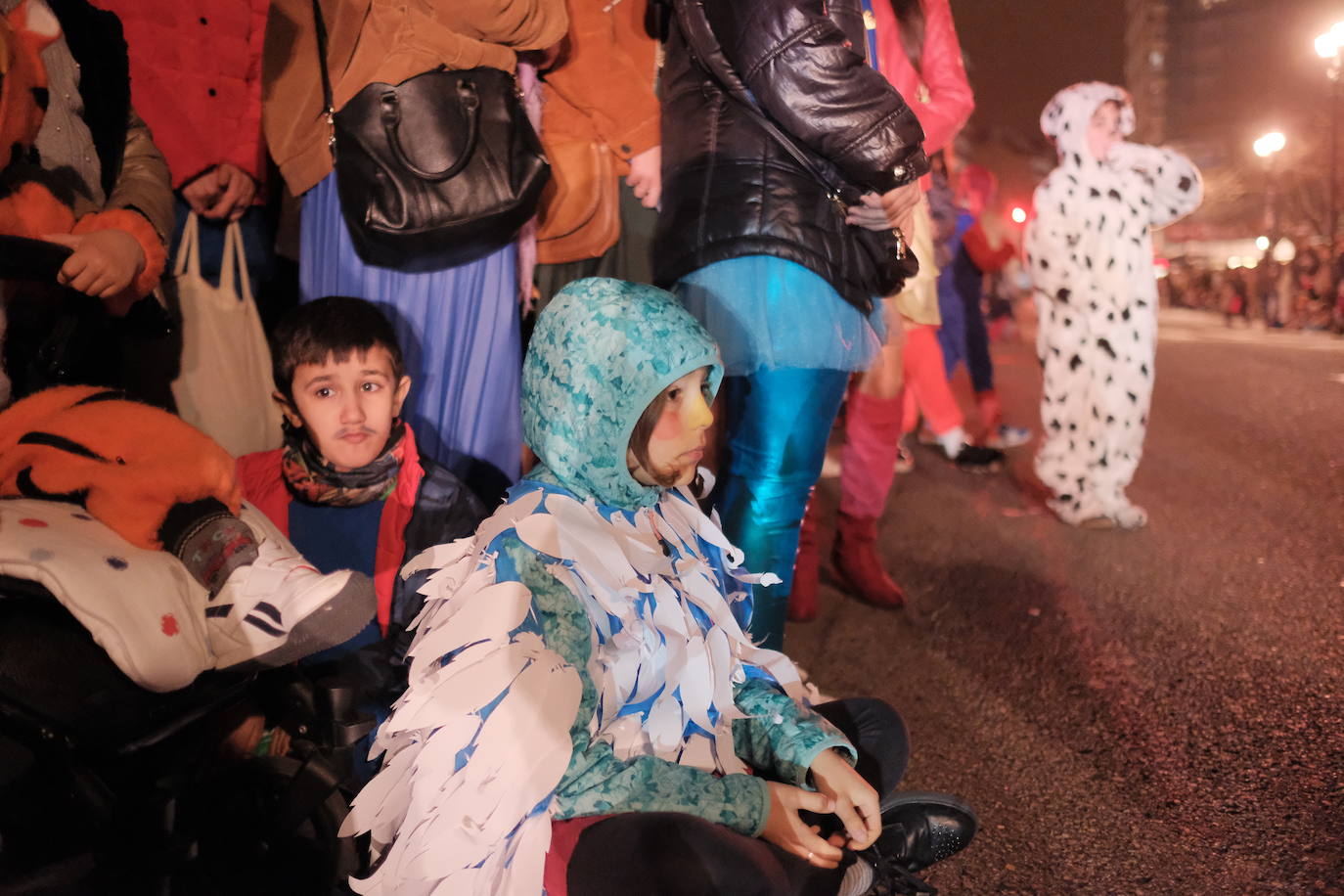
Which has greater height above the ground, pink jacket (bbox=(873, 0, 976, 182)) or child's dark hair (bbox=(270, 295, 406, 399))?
pink jacket (bbox=(873, 0, 976, 182))

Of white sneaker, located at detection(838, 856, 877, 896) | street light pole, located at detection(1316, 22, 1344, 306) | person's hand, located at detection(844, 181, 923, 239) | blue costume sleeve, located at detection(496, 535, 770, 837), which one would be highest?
street light pole, located at detection(1316, 22, 1344, 306)

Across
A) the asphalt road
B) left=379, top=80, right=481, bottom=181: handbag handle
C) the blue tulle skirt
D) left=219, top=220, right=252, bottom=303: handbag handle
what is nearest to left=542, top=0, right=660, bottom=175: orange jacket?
left=379, top=80, right=481, bottom=181: handbag handle

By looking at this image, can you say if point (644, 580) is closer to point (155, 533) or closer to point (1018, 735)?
point (155, 533)

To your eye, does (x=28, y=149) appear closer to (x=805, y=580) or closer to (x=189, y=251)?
(x=189, y=251)

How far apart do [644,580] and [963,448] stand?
3.94 metres

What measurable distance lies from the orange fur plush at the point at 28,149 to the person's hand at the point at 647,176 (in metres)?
1.12

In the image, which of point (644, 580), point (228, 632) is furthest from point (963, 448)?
point (228, 632)

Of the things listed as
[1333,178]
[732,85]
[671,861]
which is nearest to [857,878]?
[671,861]

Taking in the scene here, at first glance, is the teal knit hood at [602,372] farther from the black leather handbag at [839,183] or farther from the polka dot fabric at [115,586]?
the black leather handbag at [839,183]

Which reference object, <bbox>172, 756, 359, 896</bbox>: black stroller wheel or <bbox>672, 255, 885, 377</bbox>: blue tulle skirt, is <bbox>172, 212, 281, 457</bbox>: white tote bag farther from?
<bbox>672, 255, 885, 377</bbox>: blue tulle skirt

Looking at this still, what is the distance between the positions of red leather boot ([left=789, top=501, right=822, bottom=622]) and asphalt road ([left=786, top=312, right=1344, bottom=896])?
6 centimetres

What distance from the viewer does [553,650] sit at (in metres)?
1.26

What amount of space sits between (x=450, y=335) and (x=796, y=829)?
1.42 meters

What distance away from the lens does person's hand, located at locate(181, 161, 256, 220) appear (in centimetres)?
A: 230
